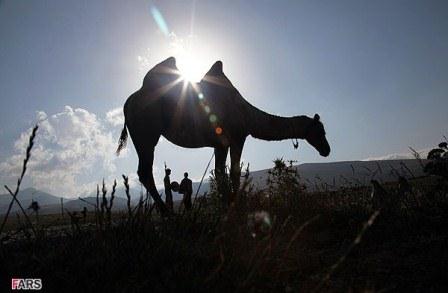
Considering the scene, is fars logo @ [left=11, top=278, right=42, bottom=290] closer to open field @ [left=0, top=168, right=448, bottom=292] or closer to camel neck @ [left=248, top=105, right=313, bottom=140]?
open field @ [left=0, top=168, right=448, bottom=292]

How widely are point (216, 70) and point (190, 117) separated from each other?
5.21ft

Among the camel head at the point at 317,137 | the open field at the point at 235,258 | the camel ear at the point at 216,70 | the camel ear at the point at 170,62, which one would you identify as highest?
the camel ear at the point at 170,62

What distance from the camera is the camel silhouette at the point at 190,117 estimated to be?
7410 mm

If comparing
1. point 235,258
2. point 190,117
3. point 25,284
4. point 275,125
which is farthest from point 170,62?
point 25,284

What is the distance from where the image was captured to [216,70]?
8.52 m

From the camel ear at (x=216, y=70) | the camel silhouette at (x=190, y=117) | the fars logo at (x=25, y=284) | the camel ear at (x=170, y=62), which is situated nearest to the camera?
the fars logo at (x=25, y=284)

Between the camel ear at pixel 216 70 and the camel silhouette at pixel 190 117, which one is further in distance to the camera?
the camel ear at pixel 216 70

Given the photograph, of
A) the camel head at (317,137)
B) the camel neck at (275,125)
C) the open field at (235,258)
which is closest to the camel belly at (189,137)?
the camel neck at (275,125)

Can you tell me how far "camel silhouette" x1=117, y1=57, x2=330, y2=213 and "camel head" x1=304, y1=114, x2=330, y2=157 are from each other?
0.89 m

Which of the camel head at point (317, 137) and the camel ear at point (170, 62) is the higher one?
the camel ear at point (170, 62)

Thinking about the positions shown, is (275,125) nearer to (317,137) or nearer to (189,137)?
(317,137)

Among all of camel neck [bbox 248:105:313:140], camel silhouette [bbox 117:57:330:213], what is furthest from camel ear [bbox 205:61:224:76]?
camel neck [bbox 248:105:313:140]

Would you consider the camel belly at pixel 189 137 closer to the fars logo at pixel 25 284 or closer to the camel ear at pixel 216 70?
the camel ear at pixel 216 70

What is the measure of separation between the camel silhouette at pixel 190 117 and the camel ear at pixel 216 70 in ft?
0.31
